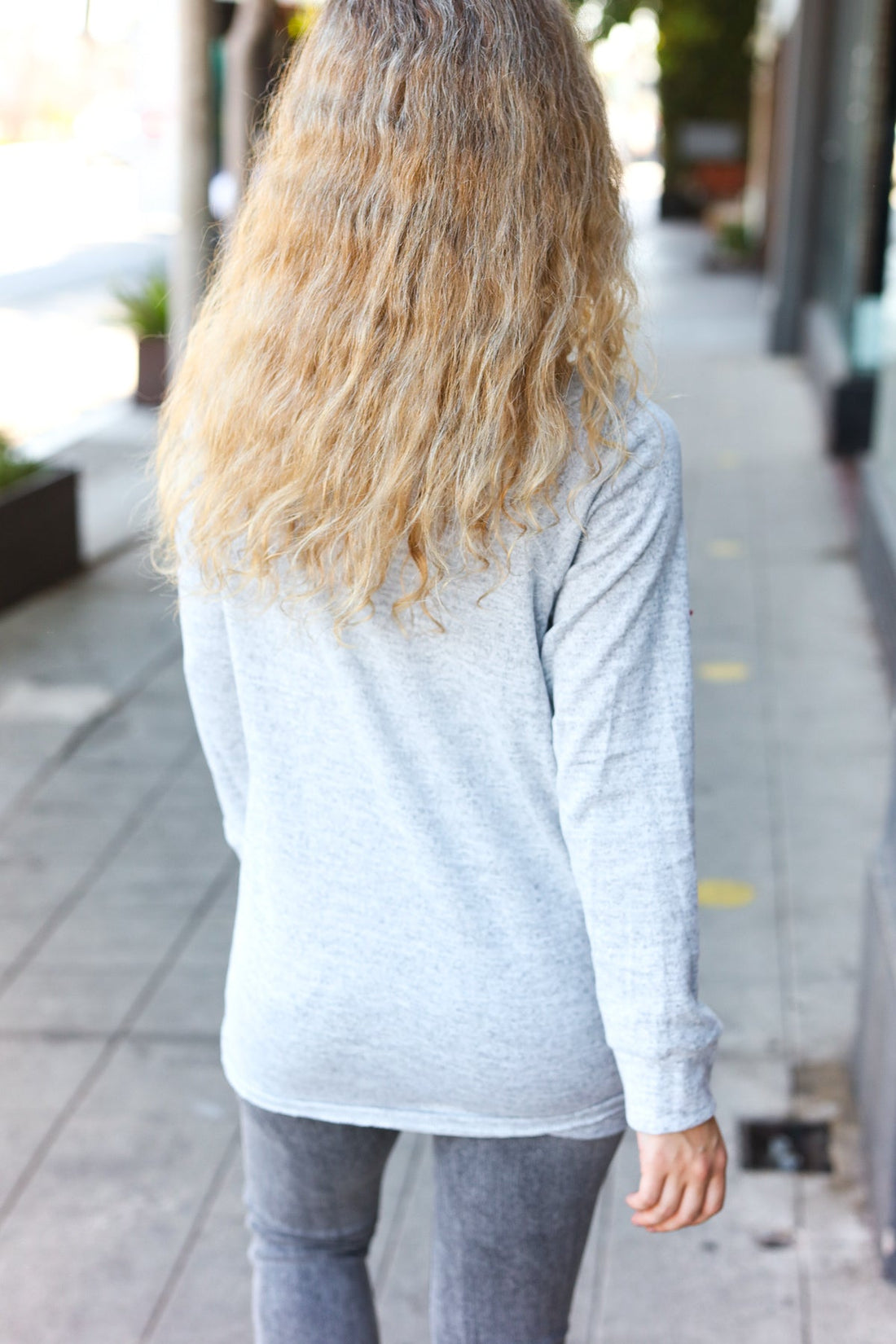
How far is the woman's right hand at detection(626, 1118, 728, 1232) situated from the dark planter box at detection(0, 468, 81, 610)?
18.5 ft

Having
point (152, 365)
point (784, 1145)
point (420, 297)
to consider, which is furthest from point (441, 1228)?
point (152, 365)

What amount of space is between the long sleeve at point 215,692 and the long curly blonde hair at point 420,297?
0.56ft

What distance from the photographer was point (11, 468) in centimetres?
693

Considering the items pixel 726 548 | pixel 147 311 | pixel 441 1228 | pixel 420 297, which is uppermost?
pixel 420 297

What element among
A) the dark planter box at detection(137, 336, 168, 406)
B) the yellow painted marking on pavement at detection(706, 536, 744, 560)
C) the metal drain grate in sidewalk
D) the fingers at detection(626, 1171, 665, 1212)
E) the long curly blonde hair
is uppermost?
the long curly blonde hair

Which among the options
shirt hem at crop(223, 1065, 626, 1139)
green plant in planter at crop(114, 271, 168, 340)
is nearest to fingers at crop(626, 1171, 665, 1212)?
shirt hem at crop(223, 1065, 626, 1139)

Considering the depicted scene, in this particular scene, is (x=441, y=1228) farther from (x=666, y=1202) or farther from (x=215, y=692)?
(x=215, y=692)

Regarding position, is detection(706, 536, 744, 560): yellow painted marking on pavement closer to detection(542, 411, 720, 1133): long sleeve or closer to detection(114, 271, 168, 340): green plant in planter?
detection(114, 271, 168, 340): green plant in planter

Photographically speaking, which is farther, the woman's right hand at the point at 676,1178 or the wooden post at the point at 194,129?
the wooden post at the point at 194,129

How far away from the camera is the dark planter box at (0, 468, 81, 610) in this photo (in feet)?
21.7

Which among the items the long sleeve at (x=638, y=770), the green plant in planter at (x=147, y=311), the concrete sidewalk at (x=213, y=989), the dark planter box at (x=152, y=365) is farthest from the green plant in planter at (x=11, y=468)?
the long sleeve at (x=638, y=770)

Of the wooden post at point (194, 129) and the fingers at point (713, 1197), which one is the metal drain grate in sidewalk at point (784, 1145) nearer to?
the fingers at point (713, 1197)

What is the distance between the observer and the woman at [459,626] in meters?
1.31

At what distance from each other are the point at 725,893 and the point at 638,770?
278 centimetres
